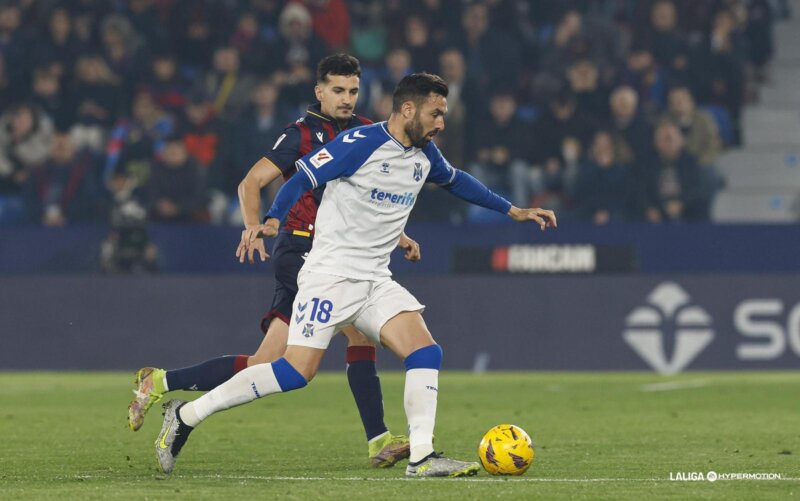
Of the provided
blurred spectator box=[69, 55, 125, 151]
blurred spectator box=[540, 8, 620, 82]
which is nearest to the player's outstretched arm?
blurred spectator box=[69, 55, 125, 151]

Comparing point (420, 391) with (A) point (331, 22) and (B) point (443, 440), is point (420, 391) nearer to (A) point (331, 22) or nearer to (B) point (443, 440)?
(B) point (443, 440)

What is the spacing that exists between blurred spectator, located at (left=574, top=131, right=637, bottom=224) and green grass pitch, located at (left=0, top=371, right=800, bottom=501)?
2.56 meters

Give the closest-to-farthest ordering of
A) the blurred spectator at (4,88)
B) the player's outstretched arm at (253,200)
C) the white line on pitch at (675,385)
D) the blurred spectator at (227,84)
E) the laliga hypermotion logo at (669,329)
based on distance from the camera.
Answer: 1. the player's outstretched arm at (253,200)
2. the white line on pitch at (675,385)
3. the laliga hypermotion logo at (669,329)
4. the blurred spectator at (227,84)
5. the blurred spectator at (4,88)

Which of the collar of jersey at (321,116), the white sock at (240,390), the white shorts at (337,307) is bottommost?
the white sock at (240,390)

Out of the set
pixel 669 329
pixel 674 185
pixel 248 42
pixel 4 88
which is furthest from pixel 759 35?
pixel 4 88

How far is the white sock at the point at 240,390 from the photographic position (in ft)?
24.7

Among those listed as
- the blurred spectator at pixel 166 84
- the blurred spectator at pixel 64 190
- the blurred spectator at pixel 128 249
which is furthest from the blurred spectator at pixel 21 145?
the blurred spectator at pixel 128 249

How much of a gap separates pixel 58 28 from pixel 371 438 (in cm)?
1282

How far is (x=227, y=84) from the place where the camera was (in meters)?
19.5

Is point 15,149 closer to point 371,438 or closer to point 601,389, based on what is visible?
point 601,389

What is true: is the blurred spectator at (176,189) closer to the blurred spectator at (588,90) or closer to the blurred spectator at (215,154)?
the blurred spectator at (215,154)

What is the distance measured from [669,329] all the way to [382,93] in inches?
176

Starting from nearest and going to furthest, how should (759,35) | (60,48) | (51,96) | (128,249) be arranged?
1. (128,249)
2. (51,96)
3. (60,48)
4. (759,35)

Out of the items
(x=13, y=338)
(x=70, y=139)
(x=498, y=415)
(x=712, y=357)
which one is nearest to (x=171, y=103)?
(x=70, y=139)
